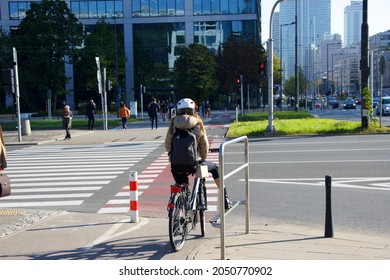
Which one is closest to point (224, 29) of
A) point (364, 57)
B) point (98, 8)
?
point (98, 8)

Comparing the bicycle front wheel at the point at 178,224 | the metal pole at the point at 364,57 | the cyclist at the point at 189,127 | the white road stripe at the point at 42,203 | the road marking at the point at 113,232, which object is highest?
the metal pole at the point at 364,57

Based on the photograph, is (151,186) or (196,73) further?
(196,73)

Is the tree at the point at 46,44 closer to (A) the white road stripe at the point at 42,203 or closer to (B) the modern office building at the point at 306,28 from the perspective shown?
(A) the white road stripe at the point at 42,203

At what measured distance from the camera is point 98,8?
6600 centimetres

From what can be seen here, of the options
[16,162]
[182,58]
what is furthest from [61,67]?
[16,162]

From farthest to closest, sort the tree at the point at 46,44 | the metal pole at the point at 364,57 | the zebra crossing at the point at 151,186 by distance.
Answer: the tree at the point at 46,44, the metal pole at the point at 364,57, the zebra crossing at the point at 151,186

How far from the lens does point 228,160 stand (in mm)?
15539

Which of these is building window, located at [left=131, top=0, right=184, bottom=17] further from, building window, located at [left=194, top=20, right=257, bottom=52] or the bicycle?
the bicycle

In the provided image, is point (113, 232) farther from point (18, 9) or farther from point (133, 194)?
point (18, 9)

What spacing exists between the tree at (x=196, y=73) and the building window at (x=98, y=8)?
1373 centimetres

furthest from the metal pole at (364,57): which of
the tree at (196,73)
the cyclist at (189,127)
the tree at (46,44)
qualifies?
the tree at (46,44)

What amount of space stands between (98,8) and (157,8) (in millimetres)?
7738

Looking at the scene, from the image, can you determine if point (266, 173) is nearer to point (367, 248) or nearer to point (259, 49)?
point (367, 248)

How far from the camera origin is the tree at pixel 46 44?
55.2 m
